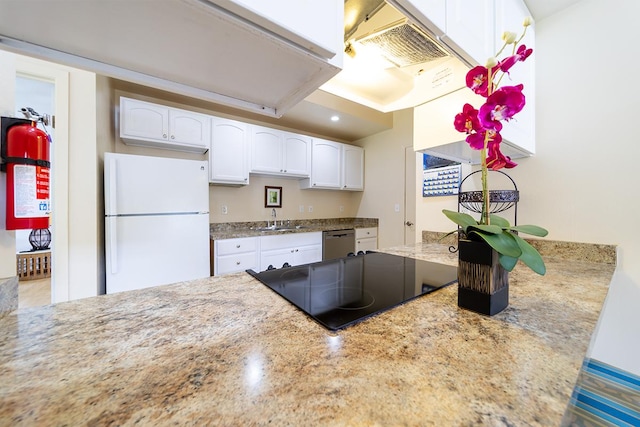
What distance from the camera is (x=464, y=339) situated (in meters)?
0.48

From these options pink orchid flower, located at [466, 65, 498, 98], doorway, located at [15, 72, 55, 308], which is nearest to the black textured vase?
pink orchid flower, located at [466, 65, 498, 98]

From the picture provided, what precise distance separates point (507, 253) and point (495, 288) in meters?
0.11

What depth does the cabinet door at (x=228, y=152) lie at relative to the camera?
8.61ft

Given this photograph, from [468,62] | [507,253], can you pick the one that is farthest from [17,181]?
[468,62]

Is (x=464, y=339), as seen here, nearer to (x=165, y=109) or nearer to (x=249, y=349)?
(x=249, y=349)

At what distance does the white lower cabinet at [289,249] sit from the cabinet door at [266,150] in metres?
0.90

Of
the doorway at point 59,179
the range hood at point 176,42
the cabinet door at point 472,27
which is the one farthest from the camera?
the doorway at point 59,179

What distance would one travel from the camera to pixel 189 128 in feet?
8.13

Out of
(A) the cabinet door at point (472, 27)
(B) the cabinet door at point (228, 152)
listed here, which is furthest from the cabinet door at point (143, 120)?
(A) the cabinet door at point (472, 27)

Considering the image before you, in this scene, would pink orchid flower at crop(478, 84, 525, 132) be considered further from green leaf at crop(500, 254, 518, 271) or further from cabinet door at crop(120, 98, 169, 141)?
cabinet door at crop(120, 98, 169, 141)

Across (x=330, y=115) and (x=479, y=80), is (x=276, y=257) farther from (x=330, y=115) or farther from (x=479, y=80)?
(x=479, y=80)

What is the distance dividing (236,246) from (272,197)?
1082 mm

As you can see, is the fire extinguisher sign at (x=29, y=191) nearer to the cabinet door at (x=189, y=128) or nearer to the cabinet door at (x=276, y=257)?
the cabinet door at (x=189, y=128)

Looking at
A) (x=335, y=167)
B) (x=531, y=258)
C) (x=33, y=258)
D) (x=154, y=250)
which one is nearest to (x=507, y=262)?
(x=531, y=258)
